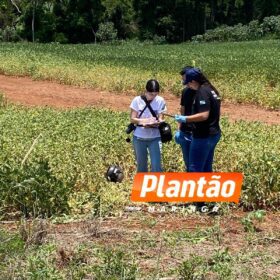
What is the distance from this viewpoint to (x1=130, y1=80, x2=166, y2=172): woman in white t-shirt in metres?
7.44

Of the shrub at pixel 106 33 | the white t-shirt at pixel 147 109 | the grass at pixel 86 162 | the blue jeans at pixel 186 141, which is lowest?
the shrub at pixel 106 33

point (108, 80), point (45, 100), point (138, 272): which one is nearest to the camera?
point (138, 272)

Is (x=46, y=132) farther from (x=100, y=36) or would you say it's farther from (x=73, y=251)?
(x=100, y=36)

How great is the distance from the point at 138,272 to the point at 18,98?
50.7 ft

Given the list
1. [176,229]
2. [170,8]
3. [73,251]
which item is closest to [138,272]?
[73,251]

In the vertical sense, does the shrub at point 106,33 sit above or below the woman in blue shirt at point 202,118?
below

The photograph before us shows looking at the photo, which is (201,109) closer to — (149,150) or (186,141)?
(186,141)

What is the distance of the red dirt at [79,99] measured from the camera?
16.4 m

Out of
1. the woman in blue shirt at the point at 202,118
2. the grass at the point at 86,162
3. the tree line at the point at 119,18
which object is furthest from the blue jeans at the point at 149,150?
the tree line at the point at 119,18

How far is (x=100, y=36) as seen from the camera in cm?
7119

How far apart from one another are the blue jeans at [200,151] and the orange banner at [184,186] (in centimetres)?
63

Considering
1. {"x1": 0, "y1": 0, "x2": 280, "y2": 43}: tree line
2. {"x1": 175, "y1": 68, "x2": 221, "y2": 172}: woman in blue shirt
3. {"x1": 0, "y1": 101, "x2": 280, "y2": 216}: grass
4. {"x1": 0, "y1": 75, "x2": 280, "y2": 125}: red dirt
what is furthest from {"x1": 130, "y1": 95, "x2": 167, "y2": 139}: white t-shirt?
{"x1": 0, "y1": 0, "x2": 280, "y2": 43}: tree line

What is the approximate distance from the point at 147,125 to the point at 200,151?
2.69 feet

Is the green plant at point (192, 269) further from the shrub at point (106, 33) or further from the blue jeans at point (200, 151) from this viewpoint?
the shrub at point (106, 33)
